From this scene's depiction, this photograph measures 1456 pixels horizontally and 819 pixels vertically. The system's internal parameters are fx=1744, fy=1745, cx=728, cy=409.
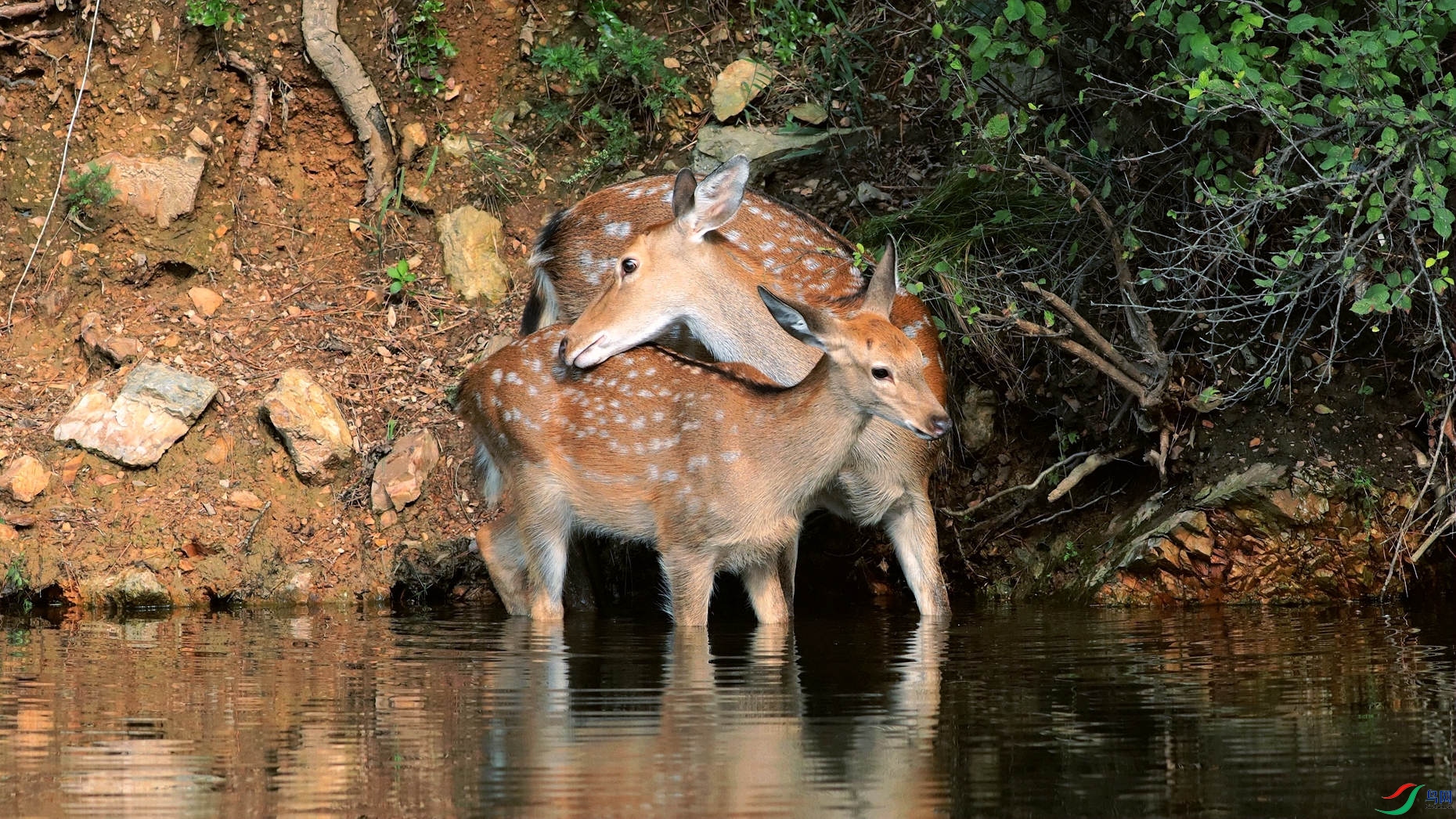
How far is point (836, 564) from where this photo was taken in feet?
Result: 29.5

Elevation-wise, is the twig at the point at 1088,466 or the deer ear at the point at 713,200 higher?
the deer ear at the point at 713,200

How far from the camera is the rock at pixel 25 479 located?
8.84 metres

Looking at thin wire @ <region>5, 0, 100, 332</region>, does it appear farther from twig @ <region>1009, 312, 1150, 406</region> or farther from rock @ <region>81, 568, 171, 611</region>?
twig @ <region>1009, 312, 1150, 406</region>

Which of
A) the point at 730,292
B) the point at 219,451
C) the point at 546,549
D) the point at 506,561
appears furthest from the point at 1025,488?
the point at 219,451

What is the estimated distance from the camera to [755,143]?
1055 cm

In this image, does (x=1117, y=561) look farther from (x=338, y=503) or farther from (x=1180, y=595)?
(x=338, y=503)

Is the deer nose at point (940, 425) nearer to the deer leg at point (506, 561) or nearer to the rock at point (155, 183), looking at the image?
the deer leg at point (506, 561)

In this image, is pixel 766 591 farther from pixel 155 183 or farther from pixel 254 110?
pixel 254 110

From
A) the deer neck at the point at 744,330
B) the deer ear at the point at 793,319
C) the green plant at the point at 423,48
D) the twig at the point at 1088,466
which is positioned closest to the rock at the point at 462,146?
the green plant at the point at 423,48

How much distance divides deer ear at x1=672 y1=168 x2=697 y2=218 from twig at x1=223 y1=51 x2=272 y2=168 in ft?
12.1

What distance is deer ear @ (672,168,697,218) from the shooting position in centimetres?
830

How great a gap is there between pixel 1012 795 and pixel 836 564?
193 inches

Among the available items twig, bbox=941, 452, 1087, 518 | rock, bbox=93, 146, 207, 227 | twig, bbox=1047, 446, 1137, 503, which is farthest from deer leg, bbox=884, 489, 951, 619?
rock, bbox=93, 146, 207, 227

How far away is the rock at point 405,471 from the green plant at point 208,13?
3226 mm
